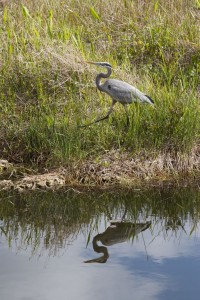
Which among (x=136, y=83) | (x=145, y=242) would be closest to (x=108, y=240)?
(x=145, y=242)

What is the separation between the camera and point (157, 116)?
28.0ft

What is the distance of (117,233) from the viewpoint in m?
6.98

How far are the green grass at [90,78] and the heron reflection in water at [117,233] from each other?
1286 mm

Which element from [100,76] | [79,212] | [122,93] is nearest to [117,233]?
[79,212]

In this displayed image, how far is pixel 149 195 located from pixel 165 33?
3345 millimetres

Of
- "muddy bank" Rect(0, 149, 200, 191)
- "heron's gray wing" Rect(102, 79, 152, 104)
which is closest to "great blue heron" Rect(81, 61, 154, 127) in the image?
"heron's gray wing" Rect(102, 79, 152, 104)

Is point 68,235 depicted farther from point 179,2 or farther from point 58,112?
point 179,2

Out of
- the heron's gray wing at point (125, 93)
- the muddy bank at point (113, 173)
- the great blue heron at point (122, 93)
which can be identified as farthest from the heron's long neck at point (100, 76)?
the muddy bank at point (113, 173)

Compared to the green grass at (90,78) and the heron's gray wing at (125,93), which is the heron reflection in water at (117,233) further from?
the heron's gray wing at (125,93)

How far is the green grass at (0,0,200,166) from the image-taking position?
27.8ft

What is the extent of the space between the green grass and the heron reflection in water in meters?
1.29

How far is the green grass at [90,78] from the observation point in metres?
8.47

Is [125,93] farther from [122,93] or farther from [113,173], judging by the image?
[113,173]

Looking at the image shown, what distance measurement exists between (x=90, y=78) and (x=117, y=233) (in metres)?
2.84
